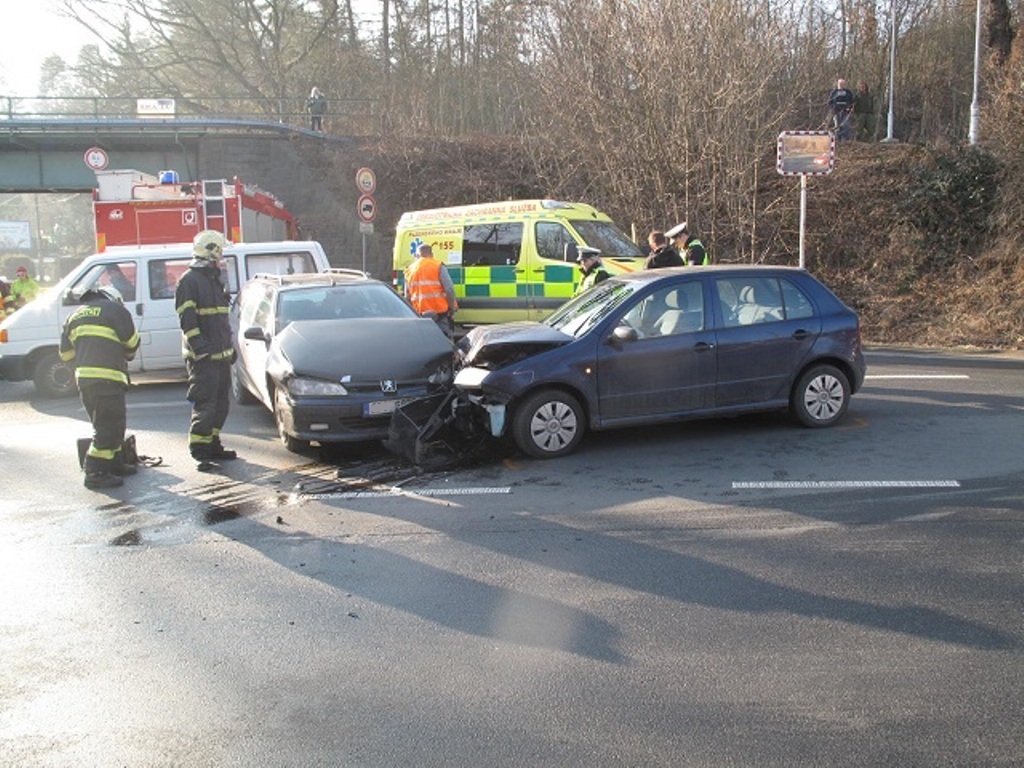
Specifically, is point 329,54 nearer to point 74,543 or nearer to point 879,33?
point 879,33

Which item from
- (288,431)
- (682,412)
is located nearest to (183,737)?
(288,431)

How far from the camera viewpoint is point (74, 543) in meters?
5.98

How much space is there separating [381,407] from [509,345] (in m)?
1.22

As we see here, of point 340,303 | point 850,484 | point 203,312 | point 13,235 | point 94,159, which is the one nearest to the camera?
point 850,484

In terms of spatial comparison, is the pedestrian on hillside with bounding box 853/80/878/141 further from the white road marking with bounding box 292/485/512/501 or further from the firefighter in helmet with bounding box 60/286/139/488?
the firefighter in helmet with bounding box 60/286/139/488

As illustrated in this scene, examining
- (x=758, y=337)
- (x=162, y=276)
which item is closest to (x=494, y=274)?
(x=162, y=276)

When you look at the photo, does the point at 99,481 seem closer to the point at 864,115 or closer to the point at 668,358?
the point at 668,358

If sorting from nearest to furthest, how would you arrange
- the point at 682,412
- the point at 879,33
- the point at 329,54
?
the point at 682,412
the point at 879,33
the point at 329,54

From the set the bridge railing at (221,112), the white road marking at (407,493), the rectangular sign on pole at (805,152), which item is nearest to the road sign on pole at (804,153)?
the rectangular sign on pole at (805,152)

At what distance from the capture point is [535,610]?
15.1 ft

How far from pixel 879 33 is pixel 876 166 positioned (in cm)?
788

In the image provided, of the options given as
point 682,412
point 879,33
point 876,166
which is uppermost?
A: point 879,33

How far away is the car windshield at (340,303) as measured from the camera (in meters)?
9.31

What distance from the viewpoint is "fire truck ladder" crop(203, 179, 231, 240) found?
15.5 meters
